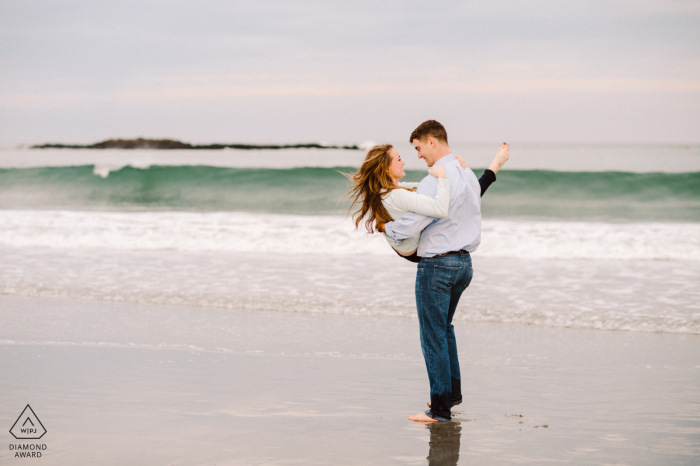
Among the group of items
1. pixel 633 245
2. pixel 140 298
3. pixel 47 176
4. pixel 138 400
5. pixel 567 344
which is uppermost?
pixel 47 176

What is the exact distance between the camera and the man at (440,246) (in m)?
3.77

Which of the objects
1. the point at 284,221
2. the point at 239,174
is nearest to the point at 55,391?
the point at 284,221

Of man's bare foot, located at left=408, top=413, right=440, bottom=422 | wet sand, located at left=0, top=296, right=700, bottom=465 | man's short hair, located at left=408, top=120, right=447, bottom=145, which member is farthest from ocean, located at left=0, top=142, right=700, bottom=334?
man's short hair, located at left=408, top=120, right=447, bottom=145

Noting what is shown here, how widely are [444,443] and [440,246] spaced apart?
1.11 meters

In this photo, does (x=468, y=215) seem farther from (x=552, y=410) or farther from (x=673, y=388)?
(x=673, y=388)

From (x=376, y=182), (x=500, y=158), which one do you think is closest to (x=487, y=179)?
(x=500, y=158)

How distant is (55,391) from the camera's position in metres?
4.47

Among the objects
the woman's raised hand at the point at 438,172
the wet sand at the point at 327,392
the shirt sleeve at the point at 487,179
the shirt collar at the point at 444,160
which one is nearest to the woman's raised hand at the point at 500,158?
the shirt sleeve at the point at 487,179

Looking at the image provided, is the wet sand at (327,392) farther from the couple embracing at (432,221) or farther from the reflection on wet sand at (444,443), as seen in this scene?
the couple embracing at (432,221)

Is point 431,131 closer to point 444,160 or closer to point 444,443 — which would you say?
point 444,160

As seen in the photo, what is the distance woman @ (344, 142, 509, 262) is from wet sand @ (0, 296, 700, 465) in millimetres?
1153

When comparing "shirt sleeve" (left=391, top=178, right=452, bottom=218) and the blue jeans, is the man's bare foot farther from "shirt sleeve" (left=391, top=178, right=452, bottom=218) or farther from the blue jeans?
"shirt sleeve" (left=391, top=178, right=452, bottom=218)

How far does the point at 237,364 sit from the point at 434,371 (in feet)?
6.27

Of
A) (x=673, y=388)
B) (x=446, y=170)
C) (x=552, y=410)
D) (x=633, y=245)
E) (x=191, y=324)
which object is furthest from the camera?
(x=633, y=245)
